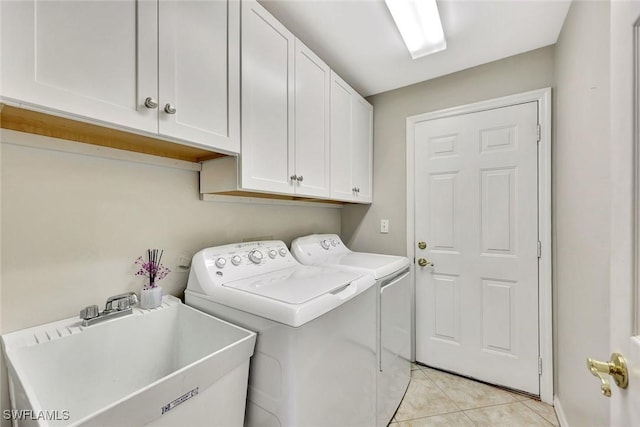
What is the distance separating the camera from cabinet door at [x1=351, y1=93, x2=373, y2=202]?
2152 millimetres

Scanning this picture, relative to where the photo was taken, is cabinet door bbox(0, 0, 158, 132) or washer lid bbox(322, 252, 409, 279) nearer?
cabinet door bbox(0, 0, 158, 132)

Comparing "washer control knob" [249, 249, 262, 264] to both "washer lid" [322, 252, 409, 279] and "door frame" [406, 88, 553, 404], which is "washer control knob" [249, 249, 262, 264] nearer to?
"washer lid" [322, 252, 409, 279]

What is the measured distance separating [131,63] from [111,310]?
2.90 ft

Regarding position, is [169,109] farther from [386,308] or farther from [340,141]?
[386,308]

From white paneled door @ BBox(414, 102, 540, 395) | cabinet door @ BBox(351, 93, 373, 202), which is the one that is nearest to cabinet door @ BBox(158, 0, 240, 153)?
cabinet door @ BBox(351, 93, 373, 202)

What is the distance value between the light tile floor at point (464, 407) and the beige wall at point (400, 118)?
1030mm

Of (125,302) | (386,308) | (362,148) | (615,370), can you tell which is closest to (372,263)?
(386,308)

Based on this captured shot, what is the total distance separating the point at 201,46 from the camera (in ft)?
3.43

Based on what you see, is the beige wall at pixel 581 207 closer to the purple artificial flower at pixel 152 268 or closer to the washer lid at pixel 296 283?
the washer lid at pixel 296 283

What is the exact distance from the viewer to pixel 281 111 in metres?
1.42

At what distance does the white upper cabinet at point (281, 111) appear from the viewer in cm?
124

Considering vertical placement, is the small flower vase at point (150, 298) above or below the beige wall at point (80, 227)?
below

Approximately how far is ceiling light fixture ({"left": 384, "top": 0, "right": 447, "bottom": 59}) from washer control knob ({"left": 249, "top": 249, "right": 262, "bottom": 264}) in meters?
1.47

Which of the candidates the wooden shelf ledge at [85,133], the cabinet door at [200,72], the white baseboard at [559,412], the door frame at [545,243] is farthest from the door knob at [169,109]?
the white baseboard at [559,412]
